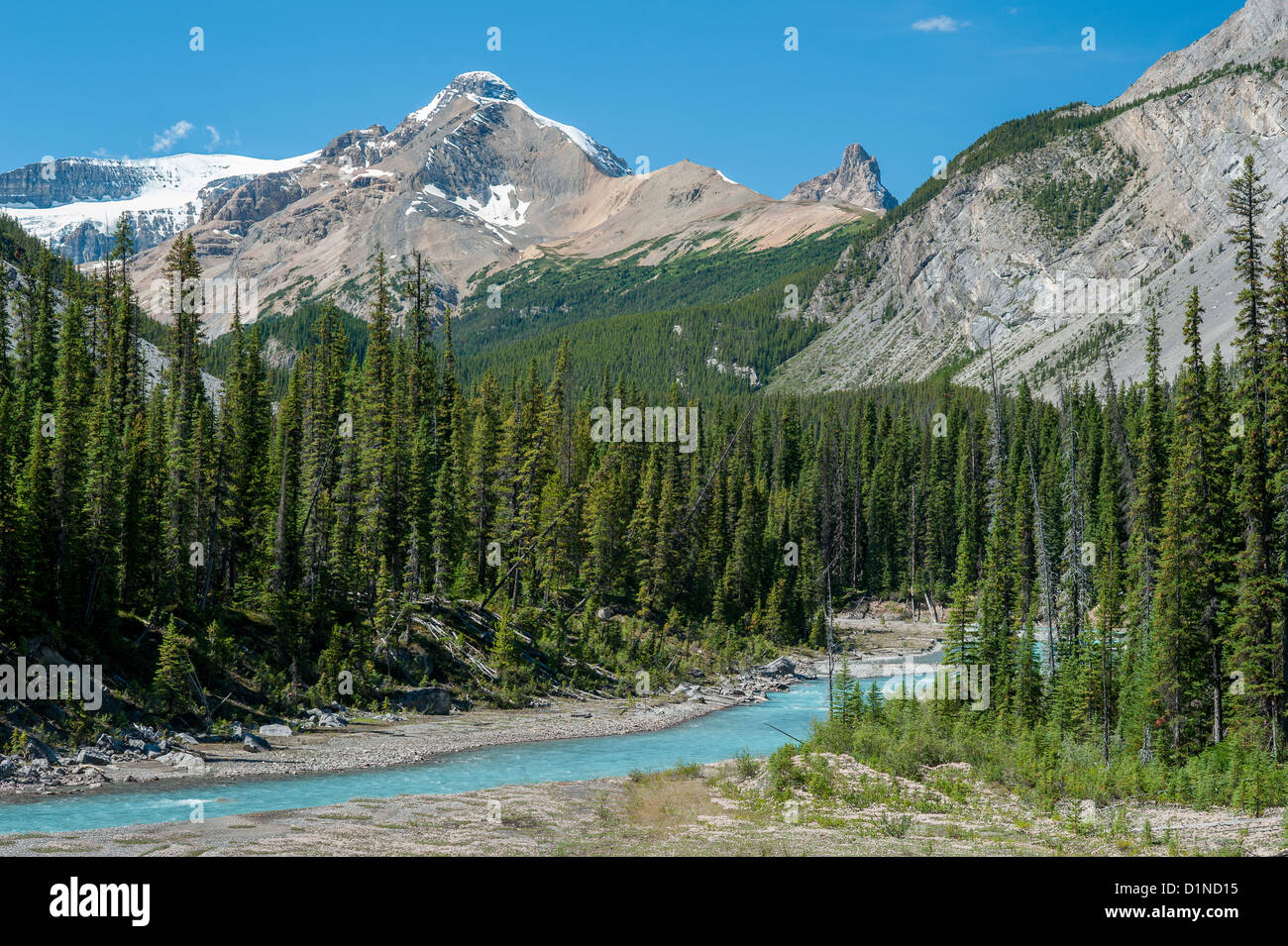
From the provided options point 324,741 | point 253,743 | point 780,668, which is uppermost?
point 253,743

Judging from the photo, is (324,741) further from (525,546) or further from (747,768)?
Answer: (525,546)

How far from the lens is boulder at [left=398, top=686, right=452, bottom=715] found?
4516 centimetres

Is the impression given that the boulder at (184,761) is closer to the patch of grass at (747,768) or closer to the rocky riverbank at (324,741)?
the rocky riverbank at (324,741)

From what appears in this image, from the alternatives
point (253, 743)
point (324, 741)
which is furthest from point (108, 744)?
point (324, 741)

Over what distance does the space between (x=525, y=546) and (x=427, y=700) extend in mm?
16381

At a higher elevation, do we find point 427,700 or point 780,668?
point 427,700

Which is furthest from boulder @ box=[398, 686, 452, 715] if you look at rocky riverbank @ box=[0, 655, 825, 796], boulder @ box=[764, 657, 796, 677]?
boulder @ box=[764, 657, 796, 677]

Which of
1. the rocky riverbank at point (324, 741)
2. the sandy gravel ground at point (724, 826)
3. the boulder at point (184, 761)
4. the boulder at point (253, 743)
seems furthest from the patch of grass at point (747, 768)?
the boulder at point (184, 761)

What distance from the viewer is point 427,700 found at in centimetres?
4553

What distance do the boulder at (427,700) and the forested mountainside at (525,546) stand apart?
4.22 feet

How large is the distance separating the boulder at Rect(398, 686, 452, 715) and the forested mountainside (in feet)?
4.22
